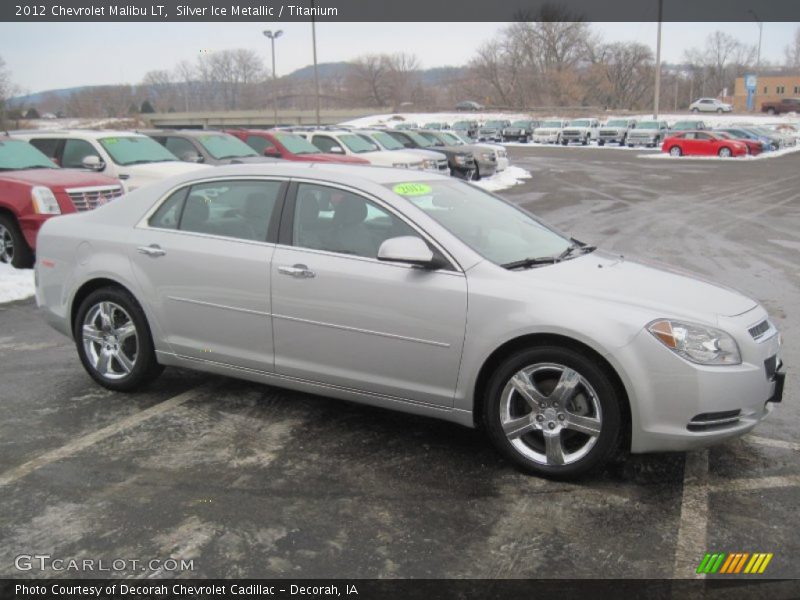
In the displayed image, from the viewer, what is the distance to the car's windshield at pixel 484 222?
14.0 feet

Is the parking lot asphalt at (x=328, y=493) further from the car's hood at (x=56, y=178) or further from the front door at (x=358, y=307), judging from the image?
the car's hood at (x=56, y=178)

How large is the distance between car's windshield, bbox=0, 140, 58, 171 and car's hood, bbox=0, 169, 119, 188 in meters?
0.25

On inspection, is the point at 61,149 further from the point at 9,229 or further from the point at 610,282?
the point at 610,282

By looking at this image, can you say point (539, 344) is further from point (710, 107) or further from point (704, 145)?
point (710, 107)

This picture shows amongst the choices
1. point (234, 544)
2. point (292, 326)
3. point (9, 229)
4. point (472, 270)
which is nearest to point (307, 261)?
point (292, 326)

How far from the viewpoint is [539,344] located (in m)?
3.72

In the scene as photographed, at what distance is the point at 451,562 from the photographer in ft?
9.95

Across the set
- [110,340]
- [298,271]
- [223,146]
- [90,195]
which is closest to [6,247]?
[90,195]

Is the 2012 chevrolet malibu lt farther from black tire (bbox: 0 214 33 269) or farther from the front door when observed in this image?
black tire (bbox: 0 214 33 269)

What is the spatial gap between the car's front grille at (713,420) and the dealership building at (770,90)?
110365 mm

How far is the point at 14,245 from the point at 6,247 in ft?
0.82

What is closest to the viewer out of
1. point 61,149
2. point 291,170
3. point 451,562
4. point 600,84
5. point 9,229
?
point 451,562

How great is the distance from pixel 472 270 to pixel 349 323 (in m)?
0.77

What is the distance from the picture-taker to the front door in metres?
3.92
